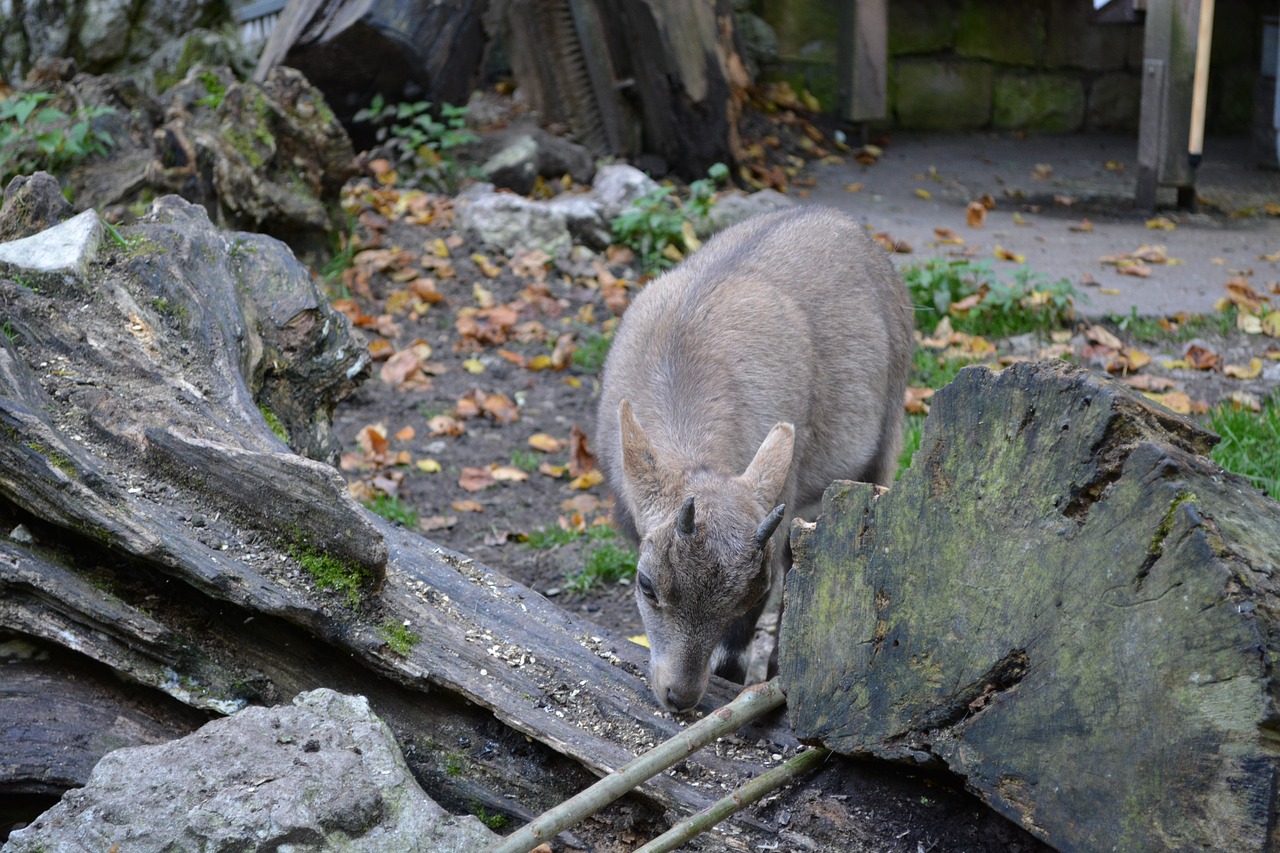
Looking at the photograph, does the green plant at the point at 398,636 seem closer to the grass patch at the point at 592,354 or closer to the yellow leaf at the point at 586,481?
the yellow leaf at the point at 586,481

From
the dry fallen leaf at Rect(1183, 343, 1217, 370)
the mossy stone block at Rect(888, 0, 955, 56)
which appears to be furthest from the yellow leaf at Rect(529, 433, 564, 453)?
the mossy stone block at Rect(888, 0, 955, 56)

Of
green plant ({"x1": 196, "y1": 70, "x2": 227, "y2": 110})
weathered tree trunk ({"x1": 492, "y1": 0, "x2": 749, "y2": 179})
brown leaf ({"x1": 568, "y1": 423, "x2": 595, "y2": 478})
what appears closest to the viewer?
brown leaf ({"x1": 568, "y1": 423, "x2": 595, "y2": 478})

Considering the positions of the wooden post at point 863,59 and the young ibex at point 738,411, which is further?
the wooden post at point 863,59

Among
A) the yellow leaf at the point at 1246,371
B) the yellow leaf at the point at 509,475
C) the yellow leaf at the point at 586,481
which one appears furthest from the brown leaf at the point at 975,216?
the yellow leaf at the point at 509,475

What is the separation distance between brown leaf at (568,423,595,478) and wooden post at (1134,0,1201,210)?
21.3 ft

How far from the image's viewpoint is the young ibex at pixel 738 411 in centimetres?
357

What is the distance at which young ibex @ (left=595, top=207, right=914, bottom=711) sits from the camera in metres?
3.57

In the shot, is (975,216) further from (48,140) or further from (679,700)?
(679,700)

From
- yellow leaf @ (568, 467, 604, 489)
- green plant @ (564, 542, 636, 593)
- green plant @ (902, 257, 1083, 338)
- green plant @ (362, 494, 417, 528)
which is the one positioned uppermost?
green plant @ (902, 257, 1083, 338)

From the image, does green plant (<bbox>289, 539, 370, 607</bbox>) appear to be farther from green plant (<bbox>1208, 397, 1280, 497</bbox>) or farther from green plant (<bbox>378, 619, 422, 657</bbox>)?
green plant (<bbox>1208, 397, 1280, 497</bbox>)

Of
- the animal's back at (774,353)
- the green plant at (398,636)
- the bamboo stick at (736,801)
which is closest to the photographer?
the bamboo stick at (736,801)

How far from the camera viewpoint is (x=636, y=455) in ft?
12.9

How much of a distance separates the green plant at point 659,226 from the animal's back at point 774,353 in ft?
9.89

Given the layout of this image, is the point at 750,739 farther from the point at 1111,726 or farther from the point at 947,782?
the point at 1111,726
